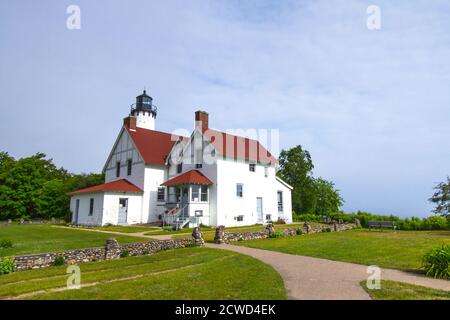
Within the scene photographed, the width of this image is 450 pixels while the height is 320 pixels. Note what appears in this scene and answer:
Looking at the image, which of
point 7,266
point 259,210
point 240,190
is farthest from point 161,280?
point 259,210

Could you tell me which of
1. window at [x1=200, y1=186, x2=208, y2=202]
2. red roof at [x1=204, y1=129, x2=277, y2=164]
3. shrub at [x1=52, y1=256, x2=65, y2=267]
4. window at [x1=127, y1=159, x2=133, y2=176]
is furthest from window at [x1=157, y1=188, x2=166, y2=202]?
shrub at [x1=52, y1=256, x2=65, y2=267]

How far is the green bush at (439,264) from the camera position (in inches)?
402

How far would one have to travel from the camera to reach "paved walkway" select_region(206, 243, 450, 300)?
7.63m

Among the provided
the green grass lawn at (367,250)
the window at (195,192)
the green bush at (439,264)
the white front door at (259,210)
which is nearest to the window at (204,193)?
the window at (195,192)

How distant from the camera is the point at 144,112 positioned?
45531 mm

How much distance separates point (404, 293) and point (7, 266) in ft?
42.4

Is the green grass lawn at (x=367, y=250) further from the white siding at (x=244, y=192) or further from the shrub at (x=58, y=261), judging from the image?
the white siding at (x=244, y=192)

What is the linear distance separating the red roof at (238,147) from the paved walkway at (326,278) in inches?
684

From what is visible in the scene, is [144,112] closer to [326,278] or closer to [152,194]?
[152,194]

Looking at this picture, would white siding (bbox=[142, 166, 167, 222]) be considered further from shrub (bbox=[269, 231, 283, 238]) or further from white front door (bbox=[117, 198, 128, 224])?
shrub (bbox=[269, 231, 283, 238])

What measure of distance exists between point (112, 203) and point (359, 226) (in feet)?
79.5

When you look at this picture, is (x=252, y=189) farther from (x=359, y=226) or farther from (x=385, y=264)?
(x=385, y=264)
